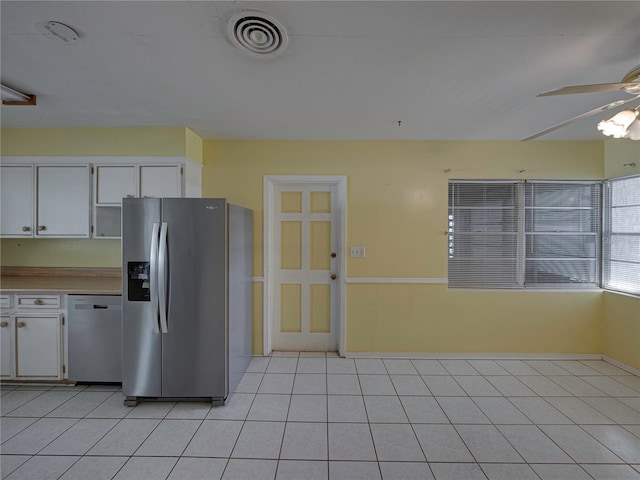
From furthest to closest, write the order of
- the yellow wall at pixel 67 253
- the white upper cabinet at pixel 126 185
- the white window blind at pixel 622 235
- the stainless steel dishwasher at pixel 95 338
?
1. the yellow wall at pixel 67 253
2. the white window blind at pixel 622 235
3. the white upper cabinet at pixel 126 185
4. the stainless steel dishwasher at pixel 95 338

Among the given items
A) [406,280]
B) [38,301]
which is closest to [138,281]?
[38,301]

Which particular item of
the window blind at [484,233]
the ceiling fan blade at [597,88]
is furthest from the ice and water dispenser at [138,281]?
the window blind at [484,233]

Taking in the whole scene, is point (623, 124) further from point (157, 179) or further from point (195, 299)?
point (157, 179)

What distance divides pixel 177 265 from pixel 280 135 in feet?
5.74

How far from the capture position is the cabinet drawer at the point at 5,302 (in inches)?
99.4

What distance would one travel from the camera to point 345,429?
2.04 meters

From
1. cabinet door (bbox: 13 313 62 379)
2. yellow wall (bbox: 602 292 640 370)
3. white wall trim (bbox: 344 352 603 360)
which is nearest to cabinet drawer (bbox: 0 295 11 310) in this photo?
cabinet door (bbox: 13 313 62 379)

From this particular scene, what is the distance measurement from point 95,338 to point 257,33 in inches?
111

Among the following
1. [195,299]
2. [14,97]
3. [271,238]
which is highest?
[14,97]

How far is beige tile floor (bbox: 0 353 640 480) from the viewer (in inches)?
67.4

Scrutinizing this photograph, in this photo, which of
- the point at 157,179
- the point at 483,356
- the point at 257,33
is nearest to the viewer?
the point at 257,33

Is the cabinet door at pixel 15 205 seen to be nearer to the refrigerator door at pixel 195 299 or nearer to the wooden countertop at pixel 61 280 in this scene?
the wooden countertop at pixel 61 280

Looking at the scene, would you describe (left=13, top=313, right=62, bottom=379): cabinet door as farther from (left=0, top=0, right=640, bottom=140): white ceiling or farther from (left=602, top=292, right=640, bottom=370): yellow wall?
(left=602, top=292, right=640, bottom=370): yellow wall

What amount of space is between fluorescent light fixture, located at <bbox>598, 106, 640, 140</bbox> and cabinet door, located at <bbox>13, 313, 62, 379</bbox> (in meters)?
4.28
